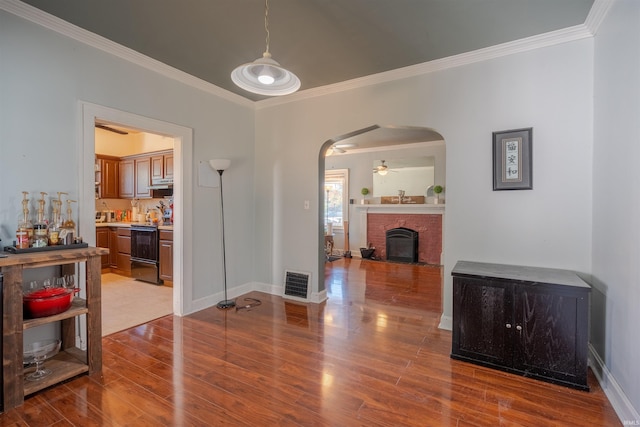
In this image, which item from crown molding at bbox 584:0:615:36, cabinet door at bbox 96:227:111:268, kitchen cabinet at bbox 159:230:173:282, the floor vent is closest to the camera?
crown molding at bbox 584:0:615:36

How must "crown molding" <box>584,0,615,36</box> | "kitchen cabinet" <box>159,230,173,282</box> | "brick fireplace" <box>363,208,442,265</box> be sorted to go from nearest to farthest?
1. "crown molding" <box>584,0,615,36</box>
2. "kitchen cabinet" <box>159,230,173,282</box>
3. "brick fireplace" <box>363,208,442,265</box>

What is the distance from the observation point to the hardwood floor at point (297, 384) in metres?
1.80

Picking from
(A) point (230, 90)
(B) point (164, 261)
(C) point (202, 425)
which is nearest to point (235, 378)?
(C) point (202, 425)

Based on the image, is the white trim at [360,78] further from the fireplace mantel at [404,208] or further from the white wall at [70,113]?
the fireplace mantel at [404,208]

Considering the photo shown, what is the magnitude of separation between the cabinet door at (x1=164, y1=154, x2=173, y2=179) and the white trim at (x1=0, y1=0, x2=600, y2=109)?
1.73 m

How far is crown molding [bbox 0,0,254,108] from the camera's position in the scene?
224 cm

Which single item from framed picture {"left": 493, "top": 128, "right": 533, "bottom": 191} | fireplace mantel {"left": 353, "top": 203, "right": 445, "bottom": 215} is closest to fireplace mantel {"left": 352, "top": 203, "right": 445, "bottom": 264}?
fireplace mantel {"left": 353, "top": 203, "right": 445, "bottom": 215}

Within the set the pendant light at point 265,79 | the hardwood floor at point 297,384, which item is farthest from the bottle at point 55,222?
the pendant light at point 265,79

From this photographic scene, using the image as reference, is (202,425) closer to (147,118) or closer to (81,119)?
(81,119)

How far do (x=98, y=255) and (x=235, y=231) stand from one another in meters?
1.92

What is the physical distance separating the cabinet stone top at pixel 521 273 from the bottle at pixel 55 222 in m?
3.03

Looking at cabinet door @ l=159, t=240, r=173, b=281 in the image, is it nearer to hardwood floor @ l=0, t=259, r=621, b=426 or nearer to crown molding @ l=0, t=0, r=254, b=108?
hardwood floor @ l=0, t=259, r=621, b=426

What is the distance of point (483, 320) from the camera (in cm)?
239

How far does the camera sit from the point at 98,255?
2.27 m
